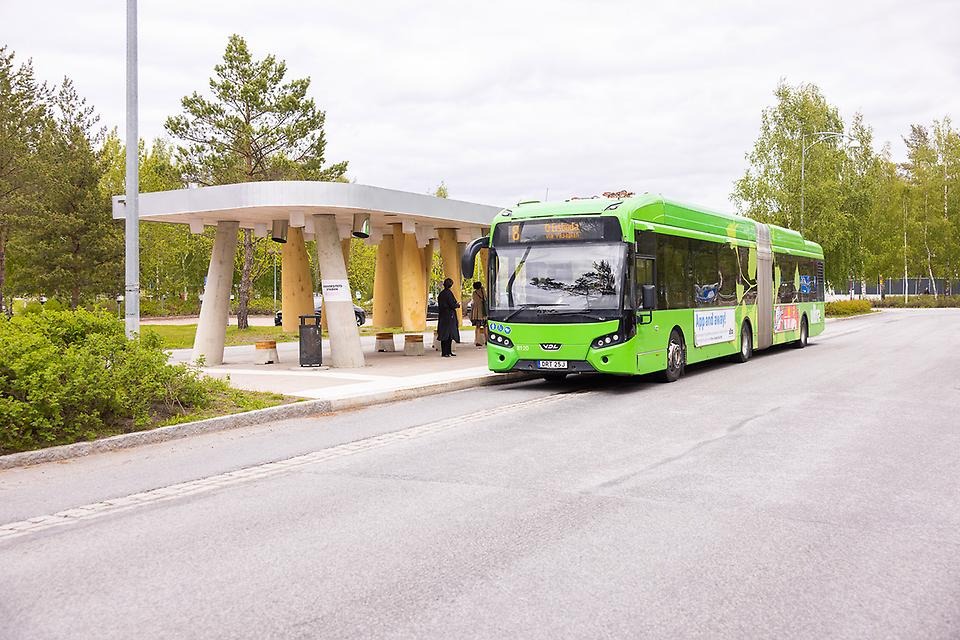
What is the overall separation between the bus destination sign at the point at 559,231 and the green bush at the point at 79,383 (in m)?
5.89

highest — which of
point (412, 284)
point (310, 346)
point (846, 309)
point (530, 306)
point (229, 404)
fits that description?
point (412, 284)

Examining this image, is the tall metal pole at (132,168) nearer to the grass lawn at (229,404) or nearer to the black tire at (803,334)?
the grass lawn at (229,404)

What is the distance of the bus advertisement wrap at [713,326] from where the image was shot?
706 inches

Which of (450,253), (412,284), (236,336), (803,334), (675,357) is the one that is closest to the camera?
(675,357)

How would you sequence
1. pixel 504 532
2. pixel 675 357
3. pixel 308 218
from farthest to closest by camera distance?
pixel 308 218, pixel 675 357, pixel 504 532

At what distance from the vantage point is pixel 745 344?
843 inches

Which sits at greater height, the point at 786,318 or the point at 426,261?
the point at 426,261

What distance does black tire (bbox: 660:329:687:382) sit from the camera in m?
16.5

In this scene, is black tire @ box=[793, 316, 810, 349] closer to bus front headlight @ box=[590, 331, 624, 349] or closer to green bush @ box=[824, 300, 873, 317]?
bus front headlight @ box=[590, 331, 624, 349]

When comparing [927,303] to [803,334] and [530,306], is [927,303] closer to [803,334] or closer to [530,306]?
[803,334]

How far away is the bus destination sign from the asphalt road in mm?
4402

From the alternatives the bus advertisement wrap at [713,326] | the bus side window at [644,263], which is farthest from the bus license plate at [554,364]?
the bus advertisement wrap at [713,326]

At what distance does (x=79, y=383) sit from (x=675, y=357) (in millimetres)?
10672

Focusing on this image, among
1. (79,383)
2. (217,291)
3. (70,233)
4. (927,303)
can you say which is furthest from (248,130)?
(927,303)
